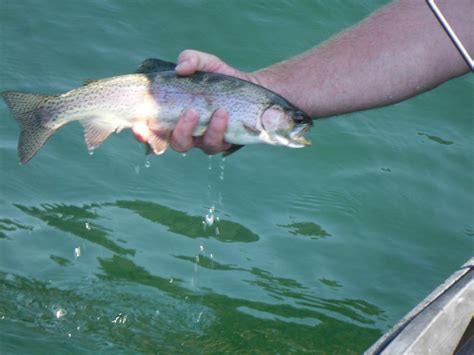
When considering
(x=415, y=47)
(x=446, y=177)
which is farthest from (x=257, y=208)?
(x=415, y=47)

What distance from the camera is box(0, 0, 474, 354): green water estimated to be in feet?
18.6

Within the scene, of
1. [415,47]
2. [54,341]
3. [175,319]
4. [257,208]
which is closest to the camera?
[415,47]

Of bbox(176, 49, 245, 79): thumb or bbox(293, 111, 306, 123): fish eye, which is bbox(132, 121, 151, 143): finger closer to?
bbox(176, 49, 245, 79): thumb

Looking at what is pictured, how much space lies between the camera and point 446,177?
25.8ft

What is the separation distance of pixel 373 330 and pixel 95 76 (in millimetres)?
3412

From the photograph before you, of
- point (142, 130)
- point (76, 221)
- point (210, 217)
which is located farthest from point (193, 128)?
point (210, 217)

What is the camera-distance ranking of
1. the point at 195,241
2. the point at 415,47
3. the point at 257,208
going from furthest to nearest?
the point at 257,208, the point at 195,241, the point at 415,47

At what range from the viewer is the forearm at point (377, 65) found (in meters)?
4.73

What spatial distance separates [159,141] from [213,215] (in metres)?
2.29

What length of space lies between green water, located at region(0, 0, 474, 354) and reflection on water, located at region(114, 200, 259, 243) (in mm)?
13

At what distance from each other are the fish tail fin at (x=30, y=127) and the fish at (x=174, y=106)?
7.4 inches

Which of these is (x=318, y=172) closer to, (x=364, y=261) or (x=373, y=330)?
(x=364, y=261)

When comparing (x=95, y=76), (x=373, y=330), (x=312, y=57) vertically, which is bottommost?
(x=373, y=330)

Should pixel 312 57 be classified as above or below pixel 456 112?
above
